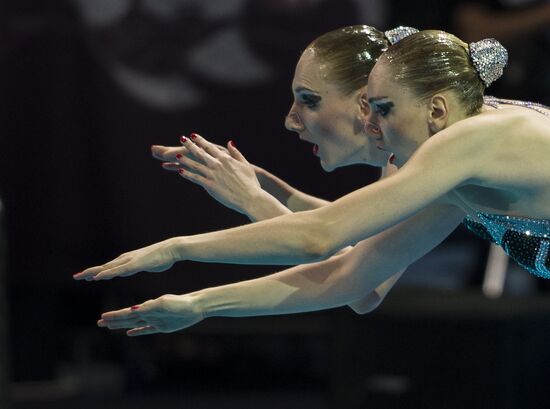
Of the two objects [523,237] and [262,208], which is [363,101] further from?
[523,237]

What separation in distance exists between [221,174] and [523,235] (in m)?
0.69

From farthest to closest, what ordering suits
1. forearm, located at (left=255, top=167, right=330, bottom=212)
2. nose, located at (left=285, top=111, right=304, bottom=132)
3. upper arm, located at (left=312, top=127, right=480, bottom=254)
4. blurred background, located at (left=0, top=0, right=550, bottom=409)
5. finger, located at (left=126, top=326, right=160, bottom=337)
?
blurred background, located at (left=0, top=0, right=550, bottom=409) < forearm, located at (left=255, top=167, right=330, bottom=212) < nose, located at (left=285, top=111, right=304, bottom=132) < finger, located at (left=126, top=326, right=160, bottom=337) < upper arm, located at (left=312, top=127, right=480, bottom=254)

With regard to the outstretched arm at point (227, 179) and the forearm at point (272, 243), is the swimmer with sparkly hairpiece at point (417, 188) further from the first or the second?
the outstretched arm at point (227, 179)

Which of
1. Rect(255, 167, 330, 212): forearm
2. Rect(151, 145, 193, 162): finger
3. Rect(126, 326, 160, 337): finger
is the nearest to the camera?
Rect(126, 326, 160, 337): finger

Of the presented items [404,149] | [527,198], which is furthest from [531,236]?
[404,149]

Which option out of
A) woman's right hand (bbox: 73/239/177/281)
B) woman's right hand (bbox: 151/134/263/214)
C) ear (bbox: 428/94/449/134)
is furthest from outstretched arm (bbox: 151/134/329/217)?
ear (bbox: 428/94/449/134)

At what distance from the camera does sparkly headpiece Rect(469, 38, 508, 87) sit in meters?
2.61

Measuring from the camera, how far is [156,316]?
261cm

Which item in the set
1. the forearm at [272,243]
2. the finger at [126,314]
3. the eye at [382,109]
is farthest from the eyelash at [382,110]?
the finger at [126,314]

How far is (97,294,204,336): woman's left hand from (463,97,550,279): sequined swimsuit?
0.68 meters

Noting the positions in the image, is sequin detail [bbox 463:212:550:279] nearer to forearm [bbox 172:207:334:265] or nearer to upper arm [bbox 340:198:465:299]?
upper arm [bbox 340:198:465:299]

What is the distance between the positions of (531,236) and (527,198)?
119 millimetres

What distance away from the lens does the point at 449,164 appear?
2.41 m

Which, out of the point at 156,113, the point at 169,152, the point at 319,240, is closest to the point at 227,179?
the point at 169,152
